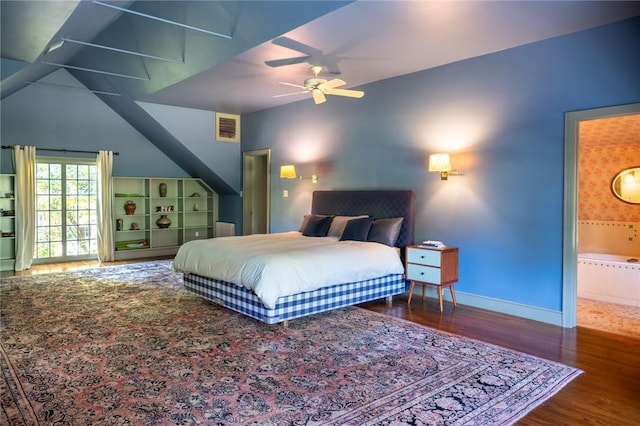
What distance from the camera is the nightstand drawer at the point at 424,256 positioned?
471cm

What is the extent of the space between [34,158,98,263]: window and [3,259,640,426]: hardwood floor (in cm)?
610

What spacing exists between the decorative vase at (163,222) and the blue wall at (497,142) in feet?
14.9

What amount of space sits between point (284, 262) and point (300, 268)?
18 centimetres

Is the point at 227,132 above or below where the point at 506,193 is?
above

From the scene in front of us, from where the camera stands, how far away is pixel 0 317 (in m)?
4.30

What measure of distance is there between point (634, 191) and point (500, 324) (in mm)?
3510

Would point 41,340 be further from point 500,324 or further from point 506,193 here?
point 506,193

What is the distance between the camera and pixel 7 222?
7289 millimetres

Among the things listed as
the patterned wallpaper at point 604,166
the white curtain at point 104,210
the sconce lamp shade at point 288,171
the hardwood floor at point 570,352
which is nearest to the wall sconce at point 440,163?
the hardwood floor at point 570,352

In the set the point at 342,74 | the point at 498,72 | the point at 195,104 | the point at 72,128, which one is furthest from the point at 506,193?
the point at 72,128

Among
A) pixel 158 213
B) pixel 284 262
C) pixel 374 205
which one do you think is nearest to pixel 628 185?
pixel 374 205

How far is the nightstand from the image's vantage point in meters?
4.70

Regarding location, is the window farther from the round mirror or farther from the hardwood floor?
the round mirror

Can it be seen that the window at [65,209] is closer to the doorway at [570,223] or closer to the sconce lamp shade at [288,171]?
the sconce lamp shade at [288,171]
